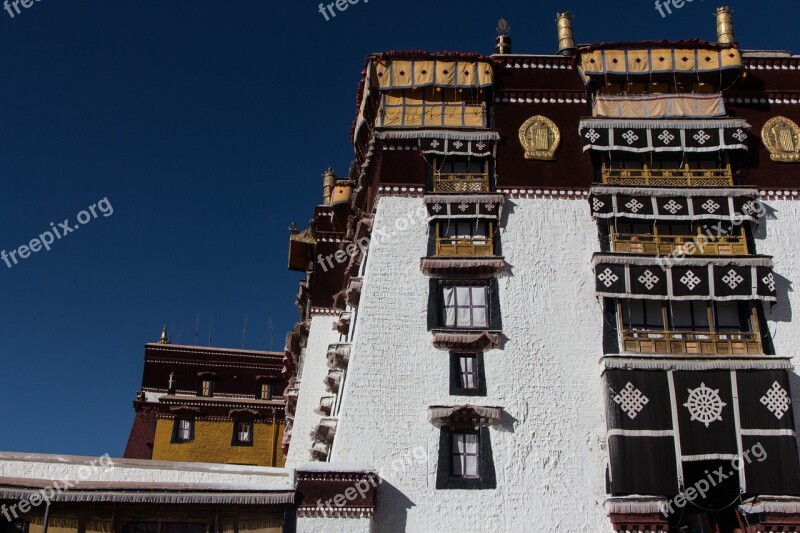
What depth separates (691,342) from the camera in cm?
2397

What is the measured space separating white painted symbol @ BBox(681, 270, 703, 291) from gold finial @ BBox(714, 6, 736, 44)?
842cm

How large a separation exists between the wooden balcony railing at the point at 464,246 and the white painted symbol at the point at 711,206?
595 cm

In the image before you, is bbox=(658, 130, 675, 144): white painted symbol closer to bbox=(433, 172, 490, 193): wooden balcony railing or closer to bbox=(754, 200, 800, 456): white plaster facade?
bbox=(754, 200, 800, 456): white plaster facade

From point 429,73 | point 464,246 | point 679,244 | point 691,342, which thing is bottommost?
point 691,342

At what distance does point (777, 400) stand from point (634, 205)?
249 inches

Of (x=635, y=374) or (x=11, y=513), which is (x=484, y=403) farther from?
(x=11, y=513)

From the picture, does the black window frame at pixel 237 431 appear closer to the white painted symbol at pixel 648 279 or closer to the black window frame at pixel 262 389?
the black window frame at pixel 262 389

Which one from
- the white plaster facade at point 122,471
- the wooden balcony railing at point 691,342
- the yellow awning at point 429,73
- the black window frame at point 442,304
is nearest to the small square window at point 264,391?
the white plaster facade at point 122,471

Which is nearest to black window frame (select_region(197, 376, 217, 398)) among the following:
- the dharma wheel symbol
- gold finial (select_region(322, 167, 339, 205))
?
gold finial (select_region(322, 167, 339, 205))

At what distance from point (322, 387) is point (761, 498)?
16489 millimetres

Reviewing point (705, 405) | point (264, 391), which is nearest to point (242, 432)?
point (264, 391)

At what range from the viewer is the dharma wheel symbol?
74.6 ft

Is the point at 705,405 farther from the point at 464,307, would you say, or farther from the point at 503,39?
the point at 503,39

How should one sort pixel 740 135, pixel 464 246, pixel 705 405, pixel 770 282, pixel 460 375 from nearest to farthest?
1. pixel 705 405
2. pixel 460 375
3. pixel 770 282
4. pixel 464 246
5. pixel 740 135
